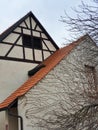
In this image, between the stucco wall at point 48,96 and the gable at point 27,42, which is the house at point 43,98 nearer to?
the stucco wall at point 48,96

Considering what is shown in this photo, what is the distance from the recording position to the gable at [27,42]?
48.9 feet

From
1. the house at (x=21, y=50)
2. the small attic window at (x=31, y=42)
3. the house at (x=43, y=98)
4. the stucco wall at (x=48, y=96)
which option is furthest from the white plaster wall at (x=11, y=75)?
the stucco wall at (x=48, y=96)

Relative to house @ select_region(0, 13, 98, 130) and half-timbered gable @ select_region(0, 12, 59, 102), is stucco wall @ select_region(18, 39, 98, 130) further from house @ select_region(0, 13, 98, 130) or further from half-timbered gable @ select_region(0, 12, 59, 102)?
half-timbered gable @ select_region(0, 12, 59, 102)

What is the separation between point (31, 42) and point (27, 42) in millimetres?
230

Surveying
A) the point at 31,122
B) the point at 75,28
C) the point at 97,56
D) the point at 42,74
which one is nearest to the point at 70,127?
the point at 97,56

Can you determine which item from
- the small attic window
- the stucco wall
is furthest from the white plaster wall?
the stucco wall

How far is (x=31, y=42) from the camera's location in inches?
630

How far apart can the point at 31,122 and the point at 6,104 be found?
123 cm

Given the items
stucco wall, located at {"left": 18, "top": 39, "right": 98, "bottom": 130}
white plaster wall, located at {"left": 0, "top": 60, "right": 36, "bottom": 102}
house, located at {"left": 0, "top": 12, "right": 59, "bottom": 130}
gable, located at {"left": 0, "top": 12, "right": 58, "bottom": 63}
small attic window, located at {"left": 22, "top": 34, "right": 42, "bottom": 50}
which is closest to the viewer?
stucco wall, located at {"left": 18, "top": 39, "right": 98, "bottom": 130}

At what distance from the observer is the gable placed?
1489 centimetres

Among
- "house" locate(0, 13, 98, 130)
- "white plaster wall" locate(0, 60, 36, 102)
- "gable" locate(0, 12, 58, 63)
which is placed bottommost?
"house" locate(0, 13, 98, 130)

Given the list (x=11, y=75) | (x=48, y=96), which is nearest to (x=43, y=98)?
(x=48, y=96)

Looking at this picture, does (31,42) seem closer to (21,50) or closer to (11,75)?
(21,50)

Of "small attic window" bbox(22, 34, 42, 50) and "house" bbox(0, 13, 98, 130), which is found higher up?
"small attic window" bbox(22, 34, 42, 50)
